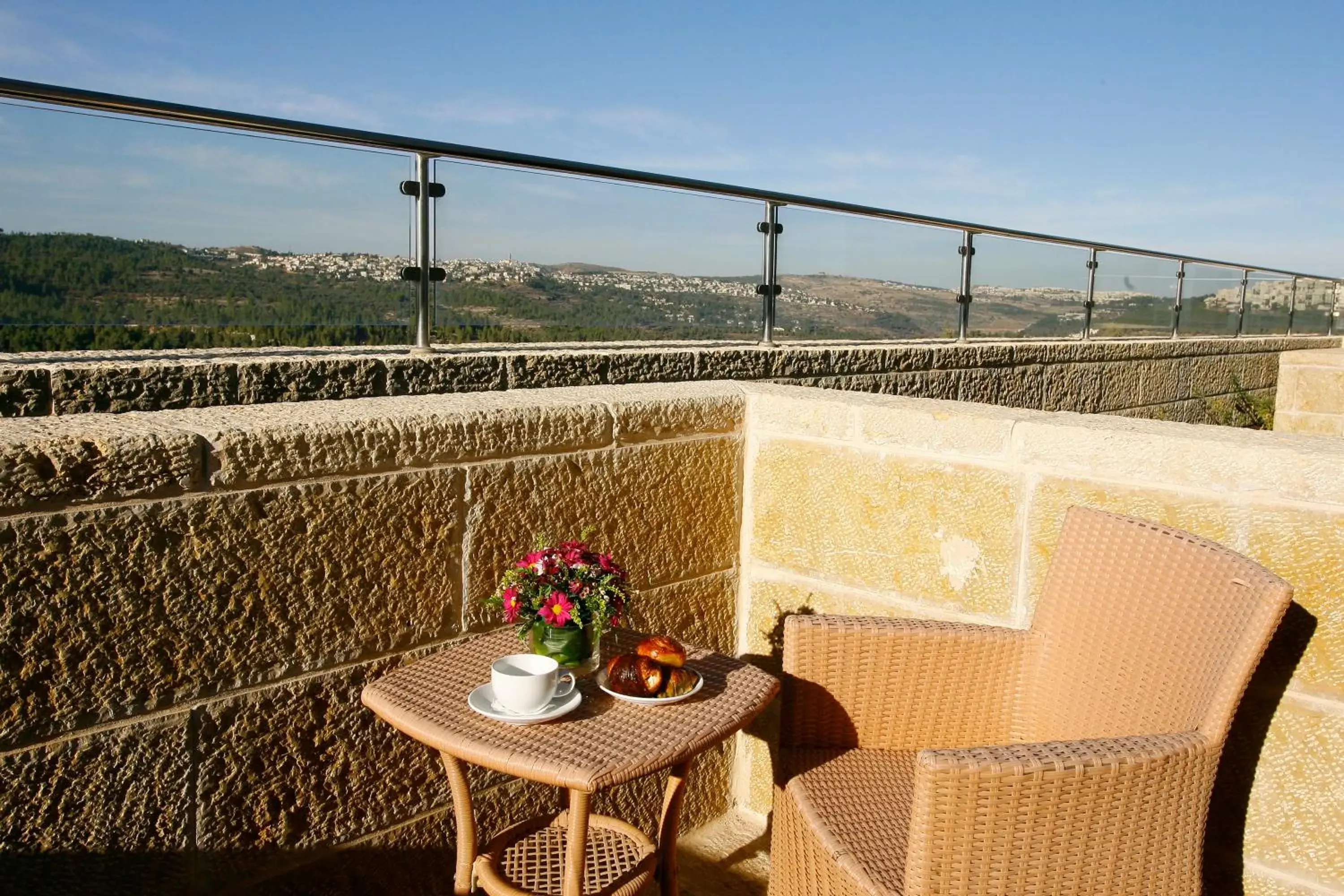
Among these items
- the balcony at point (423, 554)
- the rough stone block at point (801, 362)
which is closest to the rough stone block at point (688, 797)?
the balcony at point (423, 554)

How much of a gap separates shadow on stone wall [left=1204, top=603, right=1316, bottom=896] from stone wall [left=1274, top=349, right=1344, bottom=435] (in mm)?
5559

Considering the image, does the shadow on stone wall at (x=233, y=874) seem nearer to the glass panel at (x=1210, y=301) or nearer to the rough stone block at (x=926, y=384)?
the rough stone block at (x=926, y=384)

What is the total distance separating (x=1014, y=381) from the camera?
651 centimetres

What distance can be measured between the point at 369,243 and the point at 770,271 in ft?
6.71

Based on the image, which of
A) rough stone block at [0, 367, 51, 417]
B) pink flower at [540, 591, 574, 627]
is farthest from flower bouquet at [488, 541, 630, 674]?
rough stone block at [0, 367, 51, 417]

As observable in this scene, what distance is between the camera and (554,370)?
3.75 m

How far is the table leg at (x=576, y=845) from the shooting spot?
6.25ft

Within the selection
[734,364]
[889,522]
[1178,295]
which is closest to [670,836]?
[889,522]

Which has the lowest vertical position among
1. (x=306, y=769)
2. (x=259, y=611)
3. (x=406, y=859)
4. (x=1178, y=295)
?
(x=406, y=859)

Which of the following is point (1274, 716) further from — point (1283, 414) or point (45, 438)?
point (1283, 414)

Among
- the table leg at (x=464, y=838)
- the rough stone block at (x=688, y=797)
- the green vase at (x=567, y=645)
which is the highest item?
the green vase at (x=567, y=645)

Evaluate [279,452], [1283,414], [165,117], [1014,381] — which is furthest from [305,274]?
[1283,414]

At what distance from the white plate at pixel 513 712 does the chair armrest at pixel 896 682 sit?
523mm

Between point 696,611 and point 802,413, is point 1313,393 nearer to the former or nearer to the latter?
point 802,413
